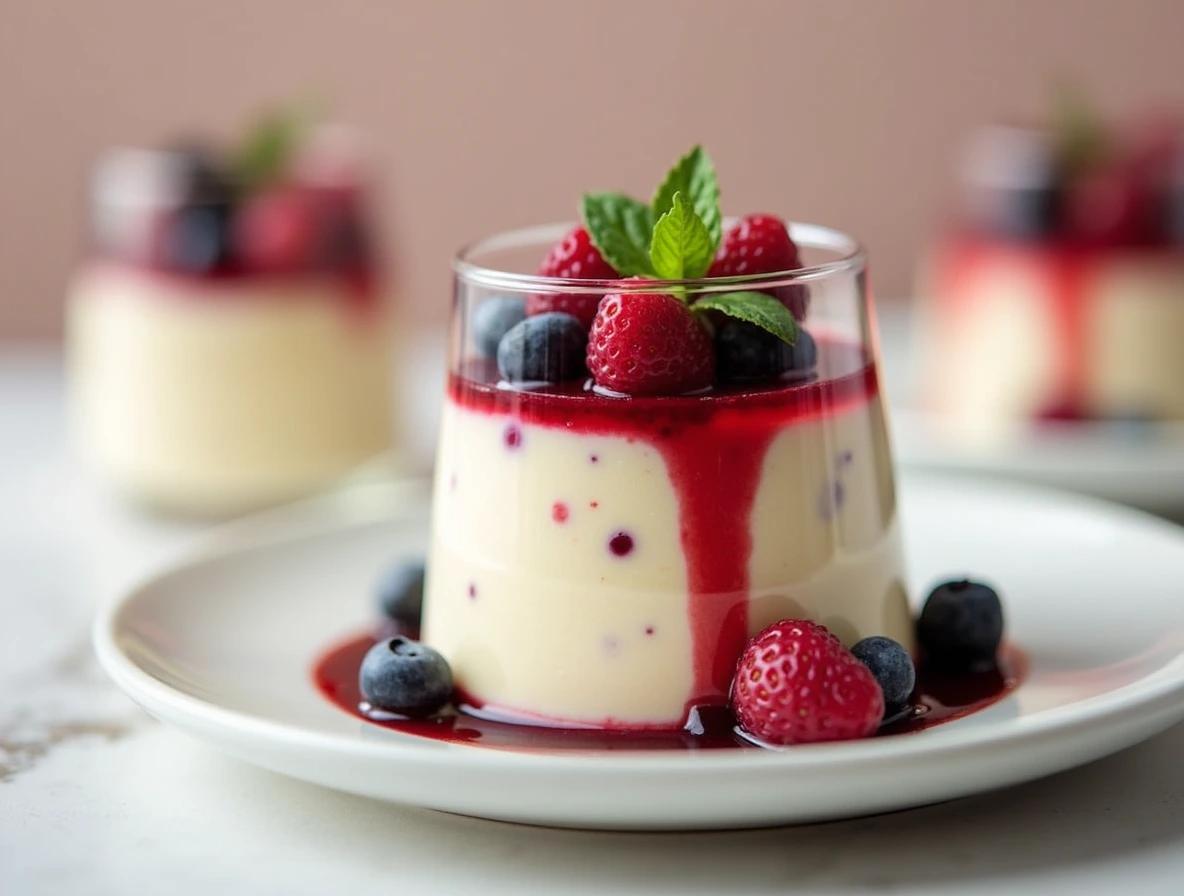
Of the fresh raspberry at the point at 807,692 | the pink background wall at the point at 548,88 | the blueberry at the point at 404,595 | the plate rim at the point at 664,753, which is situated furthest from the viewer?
the pink background wall at the point at 548,88

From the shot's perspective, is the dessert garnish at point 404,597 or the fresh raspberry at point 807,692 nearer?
the fresh raspberry at point 807,692

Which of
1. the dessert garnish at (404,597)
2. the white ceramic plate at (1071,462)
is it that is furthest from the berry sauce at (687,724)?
the white ceramic plate at (1071,462)

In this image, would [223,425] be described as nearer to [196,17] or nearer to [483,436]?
[483,436]

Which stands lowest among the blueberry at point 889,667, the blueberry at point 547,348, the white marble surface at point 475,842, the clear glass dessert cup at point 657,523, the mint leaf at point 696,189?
the white marble surface at point 475,842

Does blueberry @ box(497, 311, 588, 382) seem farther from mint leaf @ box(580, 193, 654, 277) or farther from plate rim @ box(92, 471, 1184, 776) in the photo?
plate rim @ box(92, 471, 1184, 776)

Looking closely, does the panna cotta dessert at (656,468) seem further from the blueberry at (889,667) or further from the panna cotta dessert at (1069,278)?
the panna cotta dessert at (1069,278)

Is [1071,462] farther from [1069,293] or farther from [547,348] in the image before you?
[547,348]

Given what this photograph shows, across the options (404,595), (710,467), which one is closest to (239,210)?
(404,595)
